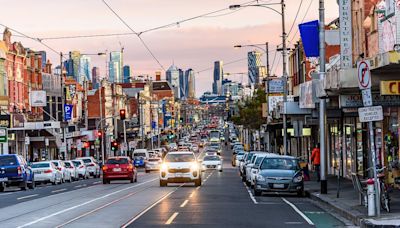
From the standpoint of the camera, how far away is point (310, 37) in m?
33.8

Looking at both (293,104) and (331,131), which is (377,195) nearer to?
(293,104)

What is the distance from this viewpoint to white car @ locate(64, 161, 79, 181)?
58344 millimetres

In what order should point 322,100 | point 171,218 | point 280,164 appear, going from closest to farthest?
1. point 171,218
2. point 322,100
3. point 280,164

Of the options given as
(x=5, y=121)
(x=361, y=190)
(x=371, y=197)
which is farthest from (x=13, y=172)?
(x=371, y=197)

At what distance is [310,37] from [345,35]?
80.1 inches

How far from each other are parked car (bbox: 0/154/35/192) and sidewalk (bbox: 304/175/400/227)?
14601mm

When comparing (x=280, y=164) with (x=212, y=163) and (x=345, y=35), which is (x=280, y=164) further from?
(x=212, y=163)

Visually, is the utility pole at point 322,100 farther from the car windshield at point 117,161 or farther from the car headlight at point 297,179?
the car windshield at point 117,161

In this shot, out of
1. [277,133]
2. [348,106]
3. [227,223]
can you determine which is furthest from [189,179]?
[277,133]

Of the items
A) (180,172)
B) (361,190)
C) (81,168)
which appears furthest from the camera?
(81,168)

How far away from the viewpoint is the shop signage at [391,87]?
23422mm

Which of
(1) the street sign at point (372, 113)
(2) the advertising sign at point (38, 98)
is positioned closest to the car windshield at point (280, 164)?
(1) the street sign at point (372, 113)

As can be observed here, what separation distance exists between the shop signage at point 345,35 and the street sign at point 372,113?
38.6ft

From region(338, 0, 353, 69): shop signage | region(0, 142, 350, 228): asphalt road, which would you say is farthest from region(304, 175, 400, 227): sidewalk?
region(338, 0, 353, 69): shop signage
